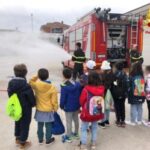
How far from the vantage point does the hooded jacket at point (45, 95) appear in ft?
16.2

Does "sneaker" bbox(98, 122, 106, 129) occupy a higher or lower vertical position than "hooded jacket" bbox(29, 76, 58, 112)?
lower

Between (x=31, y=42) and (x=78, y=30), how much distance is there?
8.58 meters

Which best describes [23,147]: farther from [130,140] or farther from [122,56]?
[122,56]

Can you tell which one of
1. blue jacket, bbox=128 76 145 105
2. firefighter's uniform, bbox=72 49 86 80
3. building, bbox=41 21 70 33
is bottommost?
blue jacket, bbox=128 76 145 105

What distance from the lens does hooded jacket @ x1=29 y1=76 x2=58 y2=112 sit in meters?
4.95

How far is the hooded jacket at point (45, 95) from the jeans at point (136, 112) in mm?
1841

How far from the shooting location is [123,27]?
40.3 feet

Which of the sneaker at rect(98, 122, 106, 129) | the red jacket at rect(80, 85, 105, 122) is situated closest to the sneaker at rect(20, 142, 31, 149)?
the red jacket at rect(80, 85, 105, 122)

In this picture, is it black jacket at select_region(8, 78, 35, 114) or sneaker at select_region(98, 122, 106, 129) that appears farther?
sneaker at select_region(98, 122, 106, 129)

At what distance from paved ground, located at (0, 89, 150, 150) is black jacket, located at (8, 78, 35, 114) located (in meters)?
0.77

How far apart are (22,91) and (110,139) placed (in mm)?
1760

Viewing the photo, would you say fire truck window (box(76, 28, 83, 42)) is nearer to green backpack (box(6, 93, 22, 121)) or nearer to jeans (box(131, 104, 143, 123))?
jeans (box(131, 104, 143, 123))

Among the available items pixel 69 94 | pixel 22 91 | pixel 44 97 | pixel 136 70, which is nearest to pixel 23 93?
pixel 22 91

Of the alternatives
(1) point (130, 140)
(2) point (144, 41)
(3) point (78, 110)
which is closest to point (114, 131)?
(1) point (130, 140)
